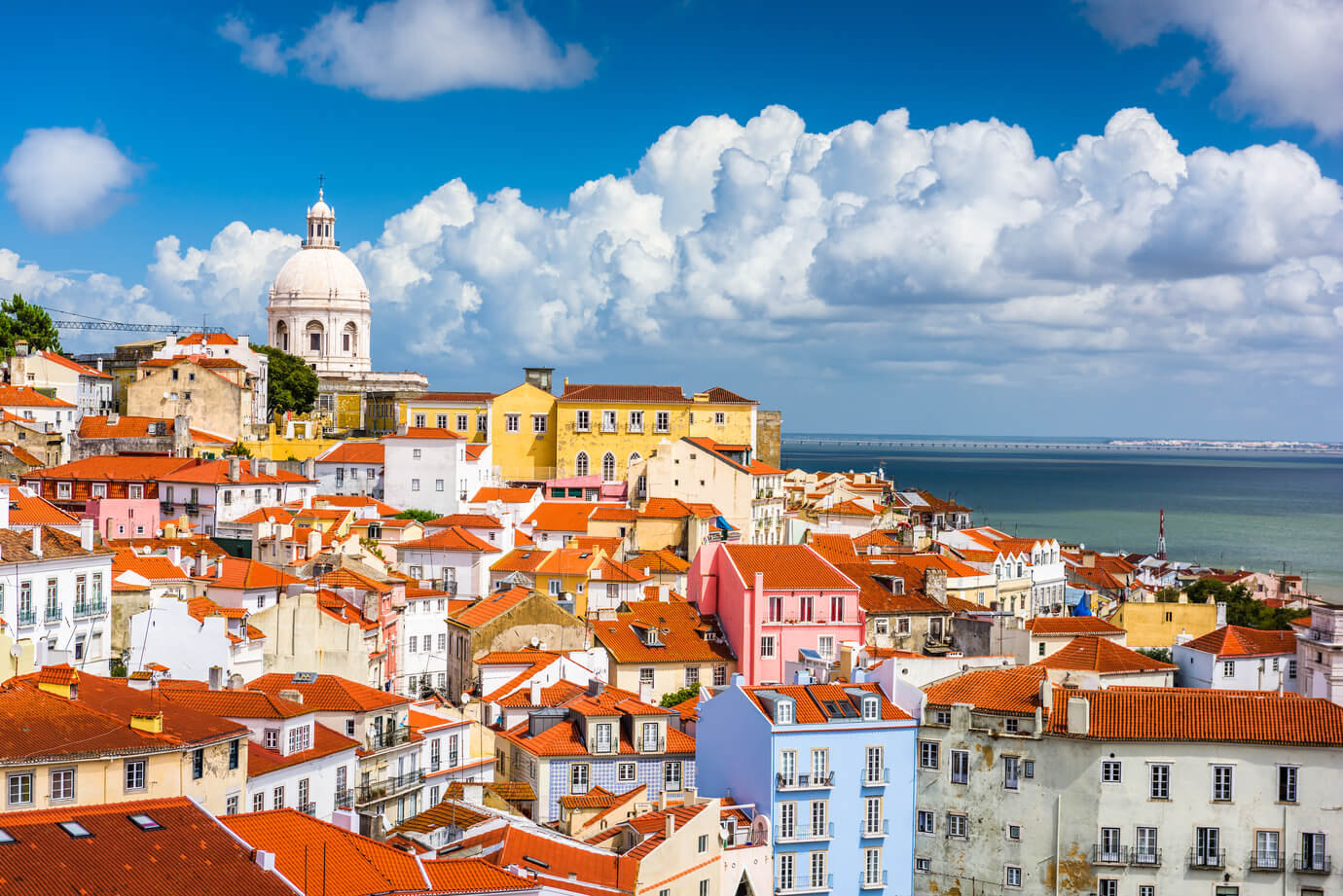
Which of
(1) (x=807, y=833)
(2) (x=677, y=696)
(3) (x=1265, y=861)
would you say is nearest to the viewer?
(3) (x=1265, y=861)

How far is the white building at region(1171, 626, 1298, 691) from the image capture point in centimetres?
3969

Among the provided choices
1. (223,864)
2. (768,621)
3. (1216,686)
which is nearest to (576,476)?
(768,621)

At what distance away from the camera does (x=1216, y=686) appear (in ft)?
131

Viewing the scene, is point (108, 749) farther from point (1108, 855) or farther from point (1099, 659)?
point (1099, 659)

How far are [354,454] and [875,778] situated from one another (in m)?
39.6

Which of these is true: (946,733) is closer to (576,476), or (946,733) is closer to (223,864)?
(223,864)

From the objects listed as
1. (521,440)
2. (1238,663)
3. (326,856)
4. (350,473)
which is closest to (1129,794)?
(1238,663)

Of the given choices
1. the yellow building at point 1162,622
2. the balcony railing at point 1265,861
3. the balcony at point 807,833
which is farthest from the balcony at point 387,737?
the yellow building at point 1162,622

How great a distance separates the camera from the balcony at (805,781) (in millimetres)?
31484

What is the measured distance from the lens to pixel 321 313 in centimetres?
10275

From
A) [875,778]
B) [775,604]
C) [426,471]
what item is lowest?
[875,778]

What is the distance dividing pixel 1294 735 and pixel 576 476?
44.0 metres

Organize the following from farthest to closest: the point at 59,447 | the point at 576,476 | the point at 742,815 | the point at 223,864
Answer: the point at 576,476, the point at 59,447, the point at 742,815, the point at 223,864

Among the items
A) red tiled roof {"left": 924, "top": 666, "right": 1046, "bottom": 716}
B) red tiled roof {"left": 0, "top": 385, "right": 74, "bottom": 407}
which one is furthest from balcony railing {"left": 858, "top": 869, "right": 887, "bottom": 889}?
red tiled roof {"left": 0, "top": 385, "right": 74, "bottom": 407}
